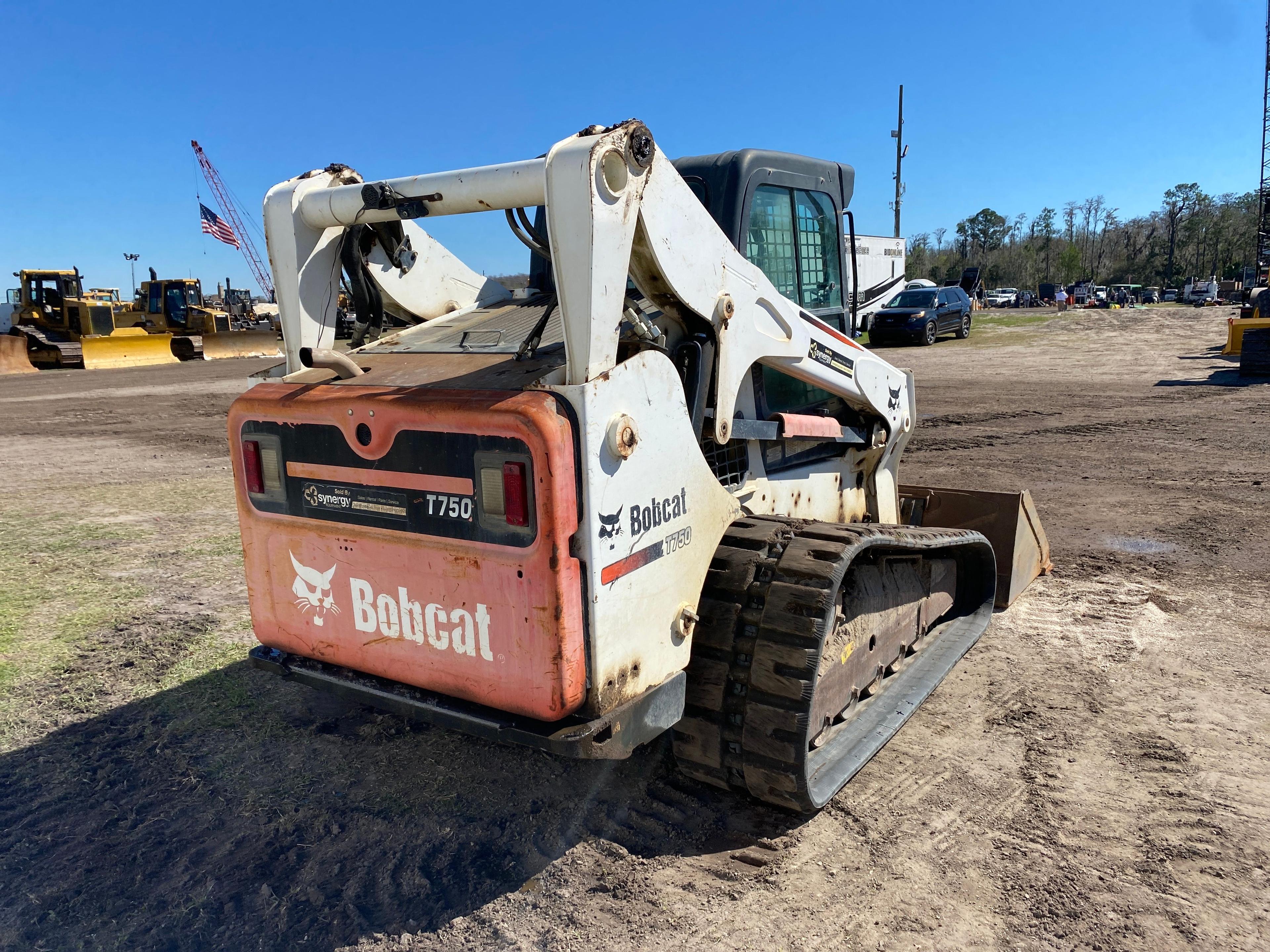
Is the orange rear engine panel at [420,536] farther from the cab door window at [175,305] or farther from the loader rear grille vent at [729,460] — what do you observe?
the cab door window at [175,305]

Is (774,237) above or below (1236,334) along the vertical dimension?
above

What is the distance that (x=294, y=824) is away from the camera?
324cm

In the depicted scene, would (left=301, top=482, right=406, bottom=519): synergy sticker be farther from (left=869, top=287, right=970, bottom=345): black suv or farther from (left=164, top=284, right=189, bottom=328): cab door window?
(left=164, top=284, right=189, bottom=328): cab door window

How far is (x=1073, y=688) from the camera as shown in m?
4.21

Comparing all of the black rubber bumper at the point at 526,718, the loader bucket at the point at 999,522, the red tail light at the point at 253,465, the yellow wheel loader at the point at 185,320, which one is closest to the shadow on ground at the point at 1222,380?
the loader bucket at the point at 999,522

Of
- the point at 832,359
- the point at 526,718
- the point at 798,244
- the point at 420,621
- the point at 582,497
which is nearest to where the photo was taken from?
the point at 582,497

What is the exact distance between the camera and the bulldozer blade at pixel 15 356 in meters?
27.0

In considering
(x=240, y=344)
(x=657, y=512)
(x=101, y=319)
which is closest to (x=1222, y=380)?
(x=657, y=512)

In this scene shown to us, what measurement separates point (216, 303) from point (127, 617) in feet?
211

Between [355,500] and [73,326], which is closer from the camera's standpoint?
[355,500]

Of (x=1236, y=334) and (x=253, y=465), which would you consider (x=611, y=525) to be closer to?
(x=253, y=465)

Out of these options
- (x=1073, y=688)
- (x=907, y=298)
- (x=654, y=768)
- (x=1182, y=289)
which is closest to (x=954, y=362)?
(x=907, y=298)

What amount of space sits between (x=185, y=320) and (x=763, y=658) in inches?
1392

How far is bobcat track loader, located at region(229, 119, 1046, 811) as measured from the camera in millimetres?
2502
